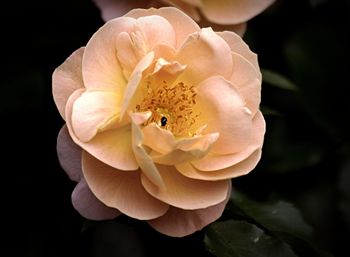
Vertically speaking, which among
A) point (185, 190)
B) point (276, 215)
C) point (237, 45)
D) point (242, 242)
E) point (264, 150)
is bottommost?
point (264, 150)

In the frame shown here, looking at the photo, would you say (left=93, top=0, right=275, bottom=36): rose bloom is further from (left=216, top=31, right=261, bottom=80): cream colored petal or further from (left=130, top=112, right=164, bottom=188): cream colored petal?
(left=130, top=112, right=164, bottom=188): cream colored petal

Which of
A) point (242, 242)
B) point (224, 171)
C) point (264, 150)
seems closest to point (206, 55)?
point (224, 171)

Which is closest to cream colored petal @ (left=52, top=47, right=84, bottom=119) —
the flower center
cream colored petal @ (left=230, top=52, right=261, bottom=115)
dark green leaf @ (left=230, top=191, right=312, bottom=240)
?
the flower center

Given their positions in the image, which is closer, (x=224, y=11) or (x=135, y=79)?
(x=135, y=79)

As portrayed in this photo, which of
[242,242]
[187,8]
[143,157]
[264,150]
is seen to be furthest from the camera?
[264,150]

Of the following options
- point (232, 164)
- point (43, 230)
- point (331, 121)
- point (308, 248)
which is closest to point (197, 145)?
point (232, 164)

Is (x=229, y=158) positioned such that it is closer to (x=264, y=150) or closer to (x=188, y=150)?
(x=188, y=150)

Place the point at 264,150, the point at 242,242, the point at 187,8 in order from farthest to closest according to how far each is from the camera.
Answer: the point at 264,150 → the point at 187,8 → the point at 242,242
